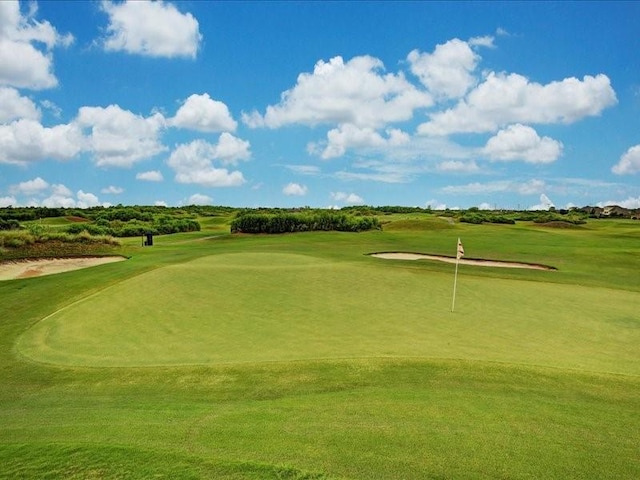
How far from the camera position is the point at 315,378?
33.4 feet

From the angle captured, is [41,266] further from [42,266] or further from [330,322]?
[330,322]

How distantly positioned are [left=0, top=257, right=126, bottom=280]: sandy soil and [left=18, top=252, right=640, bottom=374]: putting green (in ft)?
24.8

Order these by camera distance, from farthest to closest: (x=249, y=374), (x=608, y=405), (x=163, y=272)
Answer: (x=163, y=272) < (x=249, y=374) < (x=608, y=405)

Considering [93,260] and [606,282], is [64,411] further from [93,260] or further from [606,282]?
[606,282]

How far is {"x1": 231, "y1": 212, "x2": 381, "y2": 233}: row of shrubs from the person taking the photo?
68000 millimetres

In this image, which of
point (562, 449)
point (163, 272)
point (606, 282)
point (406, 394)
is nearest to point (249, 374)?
point (406, 394)

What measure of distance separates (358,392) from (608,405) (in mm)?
4527

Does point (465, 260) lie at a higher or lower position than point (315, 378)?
higher

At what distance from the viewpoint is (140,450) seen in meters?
6.64

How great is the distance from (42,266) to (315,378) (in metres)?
23.1

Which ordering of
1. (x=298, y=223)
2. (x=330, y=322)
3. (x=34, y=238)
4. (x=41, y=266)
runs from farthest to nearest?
(x=298, y=223), (x=34, y=238), (x=41, y=266), (x=330, y=322)

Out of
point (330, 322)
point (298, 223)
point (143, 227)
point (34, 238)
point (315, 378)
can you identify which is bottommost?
point (315, 378)

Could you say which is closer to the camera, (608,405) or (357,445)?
(357,445)

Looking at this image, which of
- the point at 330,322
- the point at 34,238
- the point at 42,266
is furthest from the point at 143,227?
the point at 330,322
